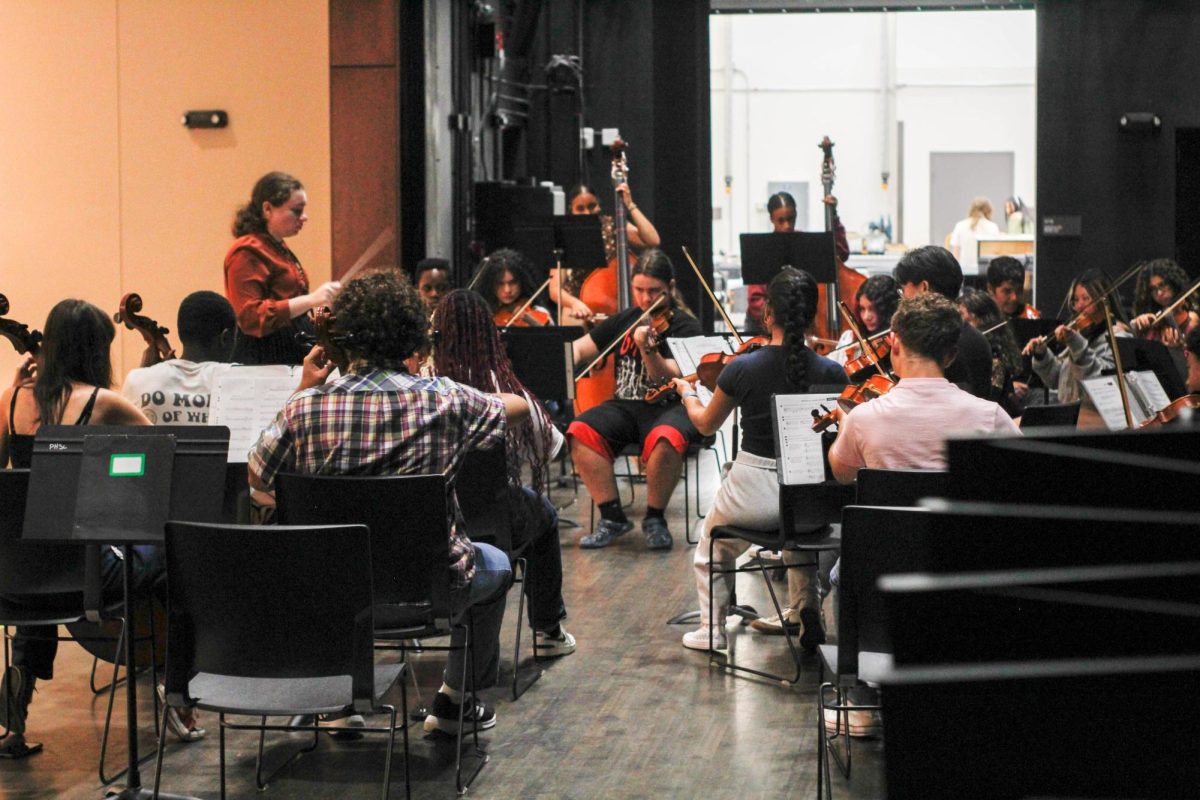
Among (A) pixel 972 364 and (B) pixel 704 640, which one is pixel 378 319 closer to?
(B) pixel 704 640

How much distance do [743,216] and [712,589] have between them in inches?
418

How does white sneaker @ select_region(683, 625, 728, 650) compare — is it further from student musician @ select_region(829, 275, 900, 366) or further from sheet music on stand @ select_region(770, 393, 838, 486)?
student musician @ select_region(829, 275, 900, 366)

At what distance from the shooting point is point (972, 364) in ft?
13.5

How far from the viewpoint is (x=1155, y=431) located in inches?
37.6

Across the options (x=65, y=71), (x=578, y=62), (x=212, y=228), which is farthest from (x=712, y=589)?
(x=578, y=62)

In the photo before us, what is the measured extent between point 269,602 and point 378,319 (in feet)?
2.33

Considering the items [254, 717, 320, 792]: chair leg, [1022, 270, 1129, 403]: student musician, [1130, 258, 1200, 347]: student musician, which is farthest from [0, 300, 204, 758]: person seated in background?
[1130, 258, 1200, 347]: student musician

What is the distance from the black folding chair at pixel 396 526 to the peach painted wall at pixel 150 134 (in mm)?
4139

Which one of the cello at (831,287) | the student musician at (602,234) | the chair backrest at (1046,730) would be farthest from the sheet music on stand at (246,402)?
the cello at (831,287)

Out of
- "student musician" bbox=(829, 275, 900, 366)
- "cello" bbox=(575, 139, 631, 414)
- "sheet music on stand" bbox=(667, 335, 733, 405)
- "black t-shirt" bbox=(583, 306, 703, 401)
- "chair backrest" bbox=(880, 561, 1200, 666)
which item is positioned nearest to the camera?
"chair backrest" bbox=(880, 561, 1200, 666)

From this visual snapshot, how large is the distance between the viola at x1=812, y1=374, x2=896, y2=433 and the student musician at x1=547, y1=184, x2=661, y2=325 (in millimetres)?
3200

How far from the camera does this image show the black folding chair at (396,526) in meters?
2.80

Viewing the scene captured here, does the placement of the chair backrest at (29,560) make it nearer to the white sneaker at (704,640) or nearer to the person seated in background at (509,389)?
the person seated in background at (509,389)

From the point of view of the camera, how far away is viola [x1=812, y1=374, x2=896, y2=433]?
358 centimetres
